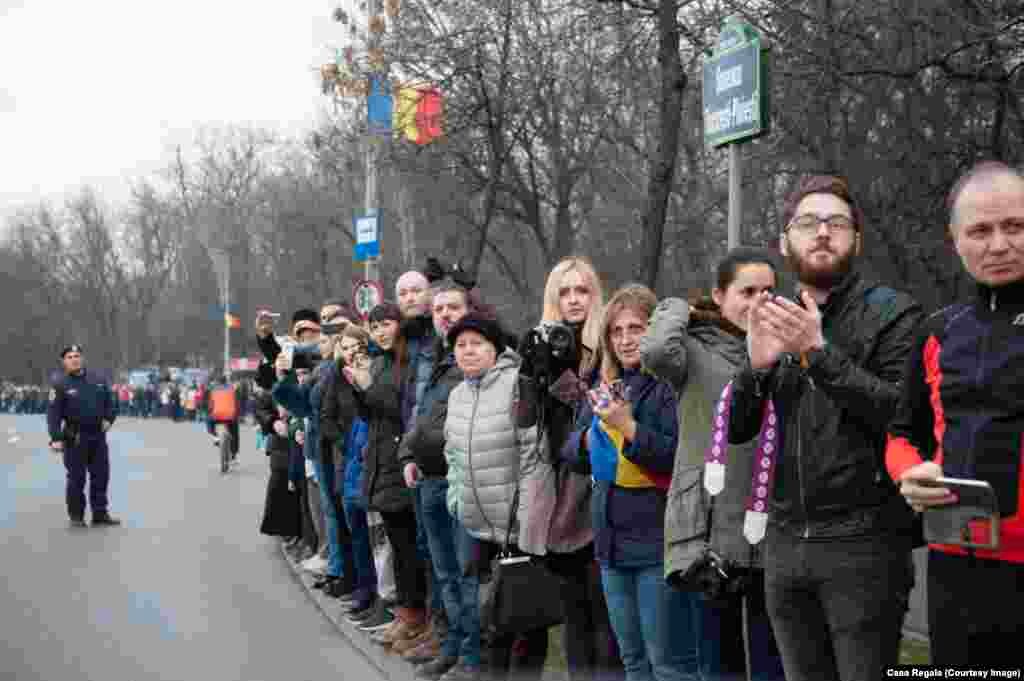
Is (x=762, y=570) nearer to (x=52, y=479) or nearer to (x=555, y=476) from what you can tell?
(x=555, y=476)

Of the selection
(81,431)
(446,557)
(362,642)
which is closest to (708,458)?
(446,557)

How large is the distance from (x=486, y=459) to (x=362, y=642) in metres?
2.58

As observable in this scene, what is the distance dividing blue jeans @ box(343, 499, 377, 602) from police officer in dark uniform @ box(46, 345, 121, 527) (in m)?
6.60

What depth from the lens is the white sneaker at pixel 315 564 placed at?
1062 cm

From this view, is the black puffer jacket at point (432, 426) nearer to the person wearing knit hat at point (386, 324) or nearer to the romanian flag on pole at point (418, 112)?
the person wearing knit hat at point (386, 324)

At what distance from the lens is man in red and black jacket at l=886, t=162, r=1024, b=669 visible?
284cm

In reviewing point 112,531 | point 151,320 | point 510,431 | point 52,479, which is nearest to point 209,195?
point 151,320

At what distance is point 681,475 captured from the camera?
4590 millimetres

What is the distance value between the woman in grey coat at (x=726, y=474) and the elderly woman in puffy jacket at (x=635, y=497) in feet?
0.61

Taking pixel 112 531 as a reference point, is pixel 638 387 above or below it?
above

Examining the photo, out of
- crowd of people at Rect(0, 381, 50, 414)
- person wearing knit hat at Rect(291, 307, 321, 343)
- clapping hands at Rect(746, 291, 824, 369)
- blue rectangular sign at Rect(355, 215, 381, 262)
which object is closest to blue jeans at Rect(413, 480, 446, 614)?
person wearing knit hat at Rect(291, 307, 321, 343)

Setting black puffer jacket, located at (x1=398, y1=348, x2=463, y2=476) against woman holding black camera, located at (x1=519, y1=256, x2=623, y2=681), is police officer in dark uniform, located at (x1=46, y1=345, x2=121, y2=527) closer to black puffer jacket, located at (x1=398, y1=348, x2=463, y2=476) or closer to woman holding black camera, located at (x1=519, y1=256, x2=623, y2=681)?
black puffer jacket, located at (x1=398, y1=348, x2=463, y2=476)

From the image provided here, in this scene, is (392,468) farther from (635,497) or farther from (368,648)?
(635,497)

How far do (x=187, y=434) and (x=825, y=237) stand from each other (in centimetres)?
3918
